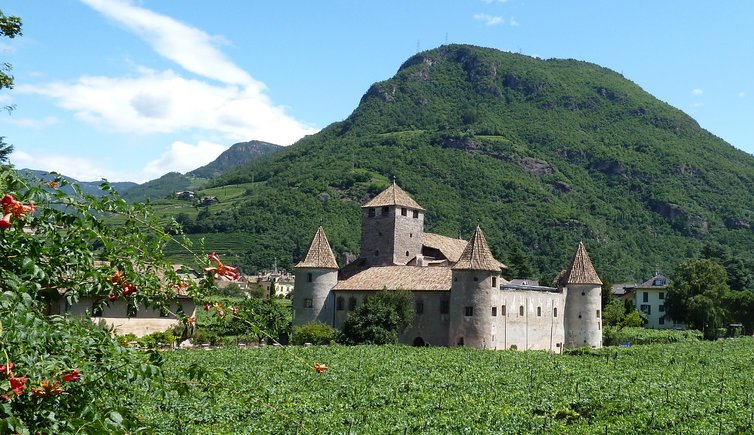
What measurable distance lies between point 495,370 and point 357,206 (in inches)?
4257

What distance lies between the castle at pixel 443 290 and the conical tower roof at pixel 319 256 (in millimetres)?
72

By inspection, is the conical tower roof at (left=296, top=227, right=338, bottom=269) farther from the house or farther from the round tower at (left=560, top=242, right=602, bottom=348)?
the house

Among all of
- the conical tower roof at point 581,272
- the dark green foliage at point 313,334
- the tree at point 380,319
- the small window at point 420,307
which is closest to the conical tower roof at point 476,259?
the small window at point 420,307

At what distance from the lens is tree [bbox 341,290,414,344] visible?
48.3 m

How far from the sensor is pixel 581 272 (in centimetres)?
5628

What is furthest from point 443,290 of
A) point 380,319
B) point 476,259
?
point 380,319

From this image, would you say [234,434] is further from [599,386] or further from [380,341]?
[380,341]

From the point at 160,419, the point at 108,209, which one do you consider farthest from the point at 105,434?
the point at 160,419

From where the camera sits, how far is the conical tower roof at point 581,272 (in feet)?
184

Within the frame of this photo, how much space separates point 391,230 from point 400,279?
657 centimetres

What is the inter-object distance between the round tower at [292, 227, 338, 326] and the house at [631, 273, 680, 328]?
1995 inches

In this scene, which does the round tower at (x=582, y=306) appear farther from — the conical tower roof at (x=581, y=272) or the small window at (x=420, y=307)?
the small window at (x=420, y=307)

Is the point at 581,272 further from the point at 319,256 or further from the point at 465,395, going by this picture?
the point at 465,395

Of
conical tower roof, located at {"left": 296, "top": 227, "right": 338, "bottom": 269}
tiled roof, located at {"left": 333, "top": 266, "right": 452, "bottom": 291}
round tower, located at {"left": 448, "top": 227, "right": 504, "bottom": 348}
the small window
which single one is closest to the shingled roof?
tiled roof, located at {"left": 333, "top": 266, "right": 452, "bottom": 291}
